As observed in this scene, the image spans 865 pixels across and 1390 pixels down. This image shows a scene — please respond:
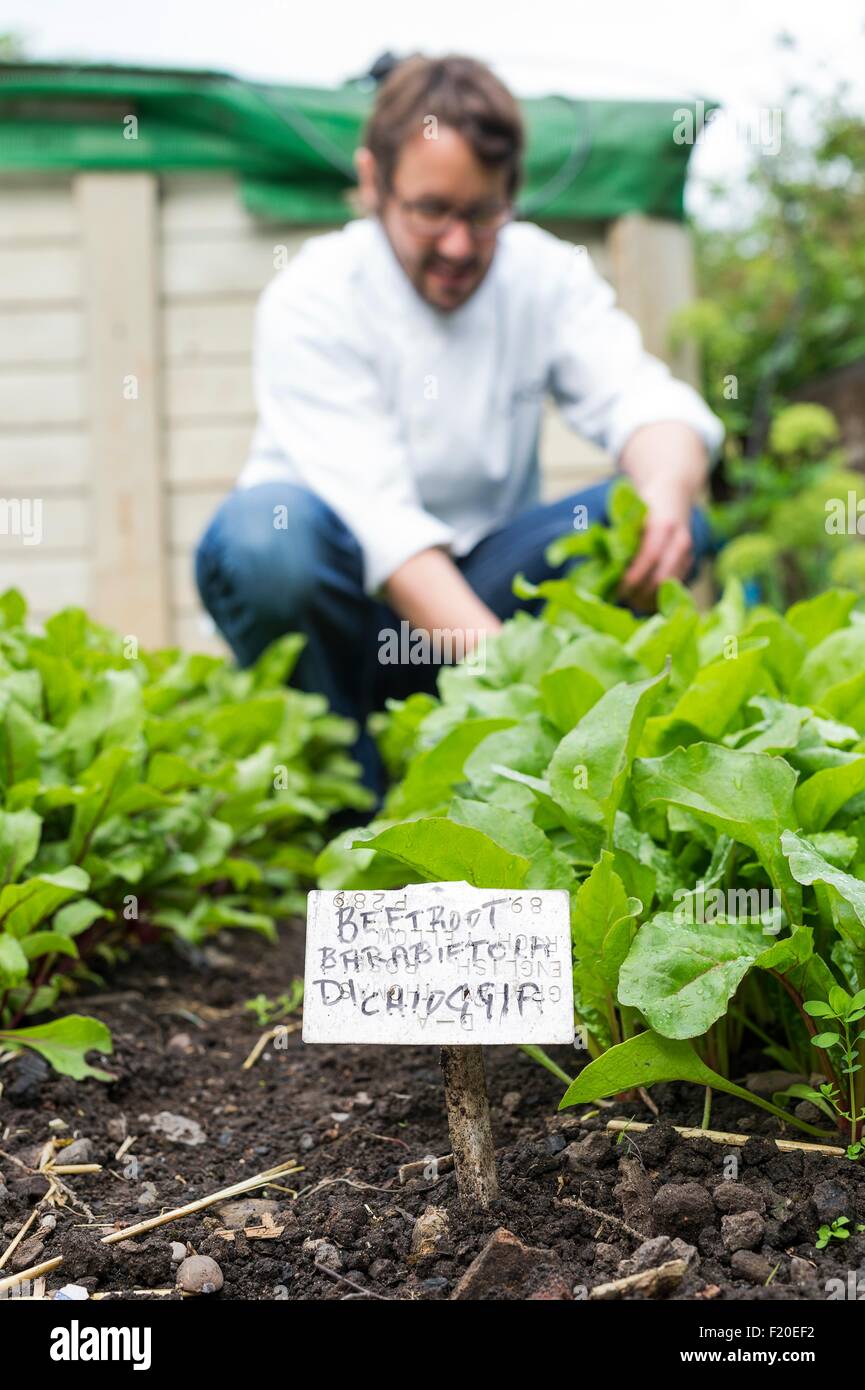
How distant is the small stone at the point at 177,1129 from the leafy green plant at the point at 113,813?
0.29ft

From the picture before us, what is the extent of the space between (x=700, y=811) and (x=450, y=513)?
6.15ft

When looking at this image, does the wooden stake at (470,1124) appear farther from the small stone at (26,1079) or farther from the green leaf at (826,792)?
the small stone at (26,1079)

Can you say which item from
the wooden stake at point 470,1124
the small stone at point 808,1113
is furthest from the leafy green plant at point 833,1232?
the wooden stake at point 470,1124

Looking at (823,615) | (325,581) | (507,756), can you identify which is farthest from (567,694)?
(325,581)

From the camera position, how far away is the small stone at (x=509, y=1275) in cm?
81

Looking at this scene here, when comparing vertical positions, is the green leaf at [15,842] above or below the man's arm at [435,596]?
below

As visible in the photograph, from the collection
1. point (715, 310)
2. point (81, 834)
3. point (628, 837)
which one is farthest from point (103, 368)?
point (628, 837)

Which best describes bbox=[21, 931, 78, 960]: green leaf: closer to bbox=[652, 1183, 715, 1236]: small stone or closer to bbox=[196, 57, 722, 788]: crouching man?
bbox=[652, 1183, 715, 1236]: small stone

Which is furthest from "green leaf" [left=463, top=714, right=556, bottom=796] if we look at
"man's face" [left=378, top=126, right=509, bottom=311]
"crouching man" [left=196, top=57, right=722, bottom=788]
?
"man's face" [left=378, top=126, right=509, bottom=311]

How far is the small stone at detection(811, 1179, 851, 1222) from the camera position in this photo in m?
0.86

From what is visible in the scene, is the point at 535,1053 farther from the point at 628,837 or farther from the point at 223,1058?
the point at 223,1058

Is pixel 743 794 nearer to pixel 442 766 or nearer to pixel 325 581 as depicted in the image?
pixel 442 766

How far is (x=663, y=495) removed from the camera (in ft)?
7.11

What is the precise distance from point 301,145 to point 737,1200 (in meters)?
3.28
